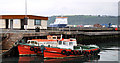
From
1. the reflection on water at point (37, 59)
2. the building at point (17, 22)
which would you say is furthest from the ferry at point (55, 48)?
the building at point (17, 22)

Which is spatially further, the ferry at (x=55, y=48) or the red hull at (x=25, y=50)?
the red hull at (x=25, y=50)

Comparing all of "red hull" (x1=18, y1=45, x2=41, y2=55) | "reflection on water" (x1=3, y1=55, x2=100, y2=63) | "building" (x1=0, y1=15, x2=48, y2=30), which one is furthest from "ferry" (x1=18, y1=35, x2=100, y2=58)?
"building" (x1=0, y1=15, x2=48, y2=30)

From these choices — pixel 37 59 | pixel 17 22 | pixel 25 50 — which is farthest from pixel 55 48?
pixel 17 22

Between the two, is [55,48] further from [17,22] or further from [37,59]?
[17,22]

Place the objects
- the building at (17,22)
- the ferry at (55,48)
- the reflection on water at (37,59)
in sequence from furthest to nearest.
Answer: the building at (17,22)
the ferry at (55,48)
the reflection on water at (37,59)

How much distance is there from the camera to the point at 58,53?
117ft

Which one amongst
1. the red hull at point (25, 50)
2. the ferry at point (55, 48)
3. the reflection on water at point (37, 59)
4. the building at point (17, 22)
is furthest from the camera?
the building at point (17, 22)

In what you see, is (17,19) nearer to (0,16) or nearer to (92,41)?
(0,16)

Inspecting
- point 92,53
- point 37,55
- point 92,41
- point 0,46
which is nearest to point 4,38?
point 0,46

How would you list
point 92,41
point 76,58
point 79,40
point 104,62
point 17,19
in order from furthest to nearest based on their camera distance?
point 92,41, point 79,40, point 17,19, point 76,58, point 104,62

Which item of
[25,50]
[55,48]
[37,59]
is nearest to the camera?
[55,48]

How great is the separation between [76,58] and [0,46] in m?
12.5

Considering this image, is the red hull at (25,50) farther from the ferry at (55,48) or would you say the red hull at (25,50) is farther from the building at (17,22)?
the building at (17,22)

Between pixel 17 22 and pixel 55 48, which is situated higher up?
pixel 17 22
